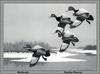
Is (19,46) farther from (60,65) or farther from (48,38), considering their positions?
(60,65)

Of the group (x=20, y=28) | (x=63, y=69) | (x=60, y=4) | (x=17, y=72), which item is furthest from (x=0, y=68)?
(x=60, y=4)

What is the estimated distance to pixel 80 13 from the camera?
393cm

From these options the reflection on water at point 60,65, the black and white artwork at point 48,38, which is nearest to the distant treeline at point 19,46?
the black and white artwork at point 48,38

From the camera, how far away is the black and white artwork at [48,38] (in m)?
3.89

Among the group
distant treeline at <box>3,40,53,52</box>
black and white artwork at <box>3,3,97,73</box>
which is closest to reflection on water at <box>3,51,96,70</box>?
black and white artwork at <box>3,3,97,73</box>

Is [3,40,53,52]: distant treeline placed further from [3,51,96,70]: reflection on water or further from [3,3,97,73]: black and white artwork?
[3,51,96,70]: reflection on water

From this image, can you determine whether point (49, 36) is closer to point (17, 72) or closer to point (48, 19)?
point (48, 19)

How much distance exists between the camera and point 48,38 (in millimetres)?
3904

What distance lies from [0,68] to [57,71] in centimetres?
78

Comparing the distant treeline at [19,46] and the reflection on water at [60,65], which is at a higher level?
the distant treeline at [19,46]

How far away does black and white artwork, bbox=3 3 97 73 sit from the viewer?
3891 millimetres

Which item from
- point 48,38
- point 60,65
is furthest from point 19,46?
point 60,65

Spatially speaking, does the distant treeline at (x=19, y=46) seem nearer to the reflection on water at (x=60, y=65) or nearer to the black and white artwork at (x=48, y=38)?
the black and white artwork at (x=48, y=38)

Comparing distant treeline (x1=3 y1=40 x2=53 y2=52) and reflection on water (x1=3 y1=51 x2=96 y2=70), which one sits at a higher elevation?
distant treeline (x1=3 y1=40 x2=53 y2=52)
